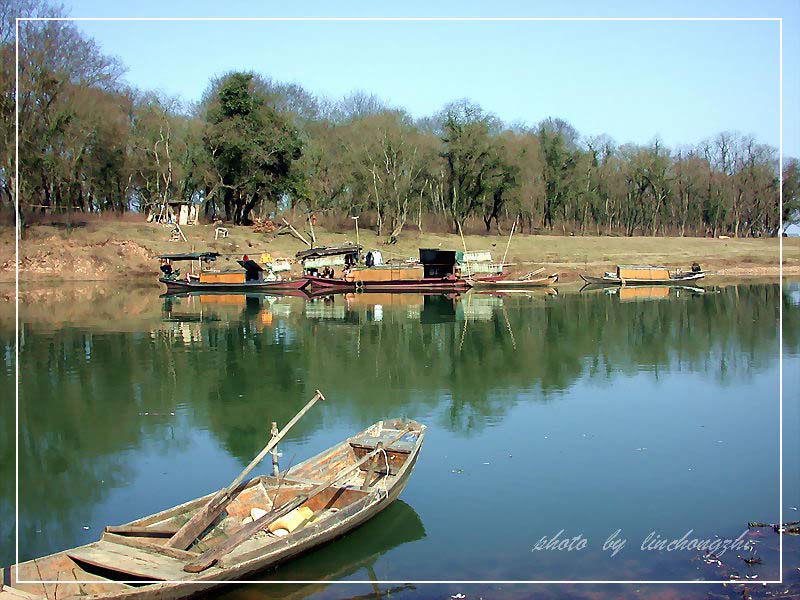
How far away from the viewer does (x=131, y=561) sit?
8.76m

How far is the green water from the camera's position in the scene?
10.5 metres

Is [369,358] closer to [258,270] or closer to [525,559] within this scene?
[525,559]

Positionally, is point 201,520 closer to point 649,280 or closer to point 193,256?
point 193,256

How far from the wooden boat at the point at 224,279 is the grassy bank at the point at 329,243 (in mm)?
4151

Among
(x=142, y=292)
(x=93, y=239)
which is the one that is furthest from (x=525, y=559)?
(x=93, y=239)

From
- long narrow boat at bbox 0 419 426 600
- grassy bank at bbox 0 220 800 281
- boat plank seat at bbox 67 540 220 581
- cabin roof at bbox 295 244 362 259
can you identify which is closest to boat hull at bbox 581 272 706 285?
grassy bank at bbox 0 220 800 281

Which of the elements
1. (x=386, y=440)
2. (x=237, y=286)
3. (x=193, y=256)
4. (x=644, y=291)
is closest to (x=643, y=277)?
(x=644, y=291)

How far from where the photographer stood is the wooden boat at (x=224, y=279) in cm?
4788

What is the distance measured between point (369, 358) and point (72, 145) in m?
35.2

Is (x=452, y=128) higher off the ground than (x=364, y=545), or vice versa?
(x=452, y=128)

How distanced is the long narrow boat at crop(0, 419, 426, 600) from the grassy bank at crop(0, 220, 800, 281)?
137ft

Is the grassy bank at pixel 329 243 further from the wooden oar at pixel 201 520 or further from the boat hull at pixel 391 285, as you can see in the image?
the wooden oar at pixel 201 520

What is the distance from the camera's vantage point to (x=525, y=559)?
33.2 feet

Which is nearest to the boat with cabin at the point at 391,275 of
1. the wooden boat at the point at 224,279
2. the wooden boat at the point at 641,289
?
the wooden boat at the point at 224,279
